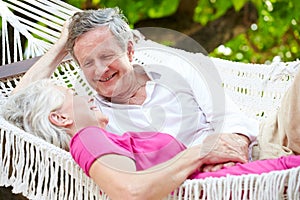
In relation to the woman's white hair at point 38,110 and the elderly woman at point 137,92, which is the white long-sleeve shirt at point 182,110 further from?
the woman's white hair at point 38,110

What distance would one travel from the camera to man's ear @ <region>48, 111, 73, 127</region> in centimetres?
164

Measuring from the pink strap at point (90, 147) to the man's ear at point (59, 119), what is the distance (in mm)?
108

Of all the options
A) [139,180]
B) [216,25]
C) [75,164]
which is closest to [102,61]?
[75,164]

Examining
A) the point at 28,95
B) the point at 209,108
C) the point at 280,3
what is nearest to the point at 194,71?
the point at 209,108

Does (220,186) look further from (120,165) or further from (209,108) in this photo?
(209,108)

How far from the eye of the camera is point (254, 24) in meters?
3.60

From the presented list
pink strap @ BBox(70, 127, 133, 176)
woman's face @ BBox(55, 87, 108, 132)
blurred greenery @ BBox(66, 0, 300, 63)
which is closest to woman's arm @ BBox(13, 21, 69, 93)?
woman's face @ BBox(55, 87, 108, 132)

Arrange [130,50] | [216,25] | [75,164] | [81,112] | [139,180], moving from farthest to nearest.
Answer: [216,25]
[130,50]
[81,112]
[75,164]
[139,180]

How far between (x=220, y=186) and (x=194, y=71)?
0.60 metres

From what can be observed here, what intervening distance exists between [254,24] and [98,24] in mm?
1883

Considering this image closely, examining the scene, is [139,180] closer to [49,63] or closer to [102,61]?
[102,61]

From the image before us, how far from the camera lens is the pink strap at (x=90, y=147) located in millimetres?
1477

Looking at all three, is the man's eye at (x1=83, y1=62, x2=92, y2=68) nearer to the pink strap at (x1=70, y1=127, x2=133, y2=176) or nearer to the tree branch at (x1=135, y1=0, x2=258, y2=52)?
the pink strap at (x1=70, y1=127, x2=133, y2=176)

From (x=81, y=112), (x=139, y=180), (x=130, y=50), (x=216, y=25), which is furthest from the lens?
(x=216, y=25)
